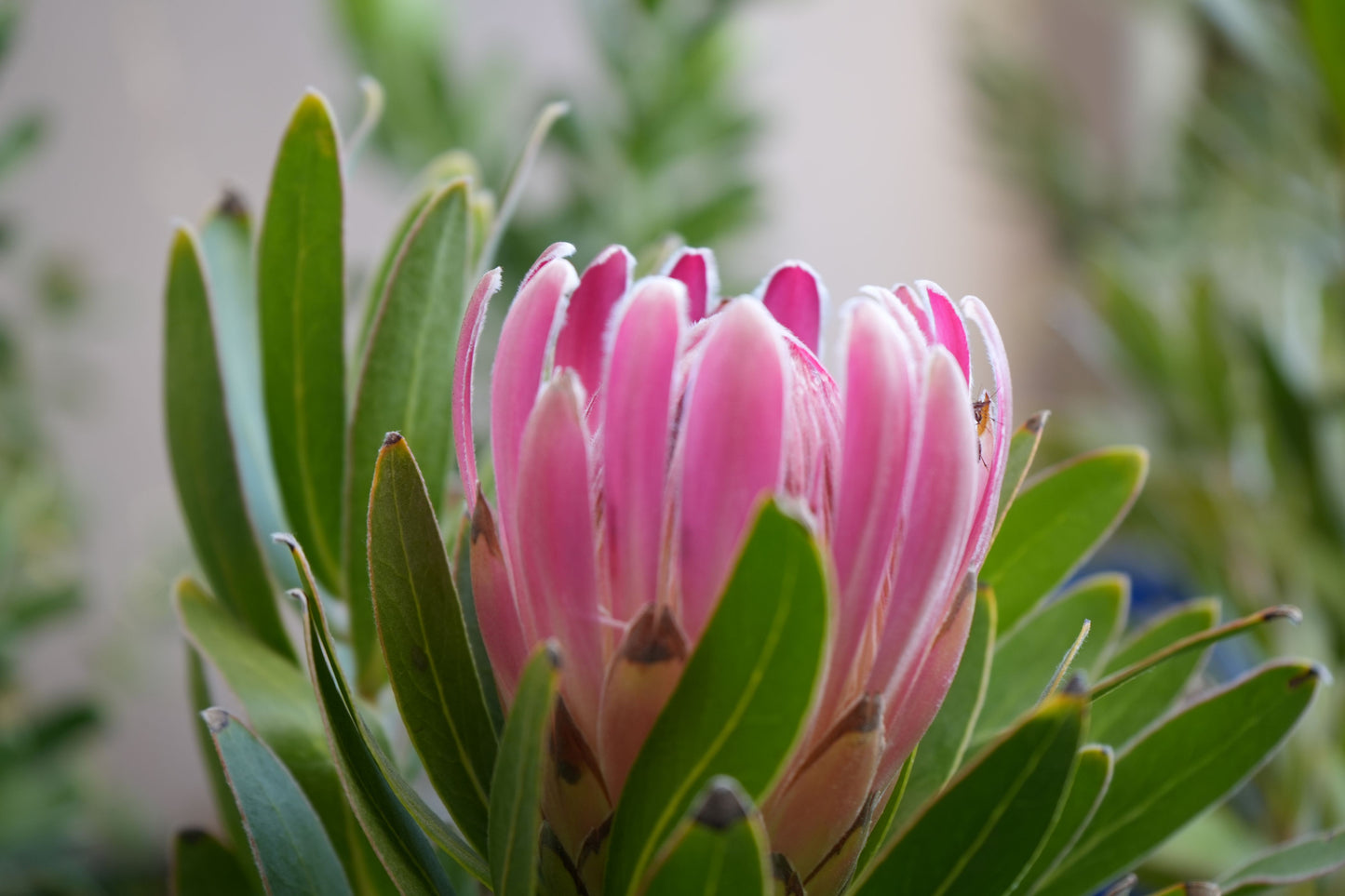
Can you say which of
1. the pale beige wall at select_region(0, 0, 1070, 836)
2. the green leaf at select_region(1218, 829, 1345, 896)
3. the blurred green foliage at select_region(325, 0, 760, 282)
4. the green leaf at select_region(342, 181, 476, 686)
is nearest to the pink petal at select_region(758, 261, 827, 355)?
the green leaf at select_region(342, 181, 476, 686)

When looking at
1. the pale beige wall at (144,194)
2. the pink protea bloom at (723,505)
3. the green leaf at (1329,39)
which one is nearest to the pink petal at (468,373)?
the pink protea bloom at (723,505)

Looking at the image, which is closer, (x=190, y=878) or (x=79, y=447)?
(x=190, y=878)

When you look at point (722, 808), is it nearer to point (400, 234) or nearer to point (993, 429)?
point (993, 429)

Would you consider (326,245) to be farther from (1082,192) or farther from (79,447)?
(79,447)

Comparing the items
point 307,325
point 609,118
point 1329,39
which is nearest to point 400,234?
point 307,325

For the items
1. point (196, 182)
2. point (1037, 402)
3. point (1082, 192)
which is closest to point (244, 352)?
point (1082, 192)

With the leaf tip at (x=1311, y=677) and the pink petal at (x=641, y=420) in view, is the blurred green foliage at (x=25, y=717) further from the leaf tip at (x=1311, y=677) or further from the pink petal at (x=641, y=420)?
the leaf tip at (x=1311, y=677)
